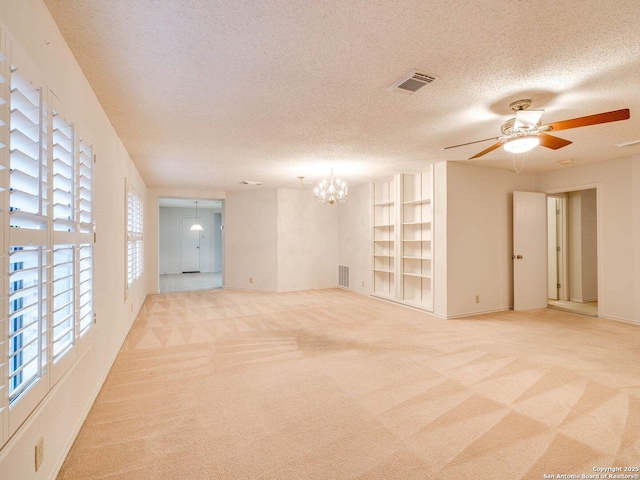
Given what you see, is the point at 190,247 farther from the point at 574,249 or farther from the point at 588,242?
the point at 588,242

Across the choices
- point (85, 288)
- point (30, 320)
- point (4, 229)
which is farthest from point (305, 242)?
point (4, 229)

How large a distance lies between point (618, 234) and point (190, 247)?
11.9m

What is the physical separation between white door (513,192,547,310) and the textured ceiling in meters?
1.81

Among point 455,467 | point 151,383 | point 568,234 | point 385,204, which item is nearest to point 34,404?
point 151,383

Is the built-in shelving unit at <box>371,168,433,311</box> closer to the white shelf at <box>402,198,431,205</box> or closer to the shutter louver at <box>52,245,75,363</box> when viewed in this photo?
the white shelf at <box>402,198,431,205</box>

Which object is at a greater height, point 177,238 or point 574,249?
point 177,238

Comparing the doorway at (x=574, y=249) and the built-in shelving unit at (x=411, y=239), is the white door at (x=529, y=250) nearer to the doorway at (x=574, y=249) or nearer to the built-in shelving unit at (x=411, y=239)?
the doorway at (x=574, y=249)

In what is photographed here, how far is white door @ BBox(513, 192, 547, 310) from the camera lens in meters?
5.74

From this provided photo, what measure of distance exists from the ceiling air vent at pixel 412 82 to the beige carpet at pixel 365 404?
2.46 m

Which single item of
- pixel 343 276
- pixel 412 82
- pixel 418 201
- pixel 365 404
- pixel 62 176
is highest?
pixel 412 82

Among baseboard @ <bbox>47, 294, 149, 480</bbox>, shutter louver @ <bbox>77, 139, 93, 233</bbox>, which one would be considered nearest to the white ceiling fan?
shutter louver @ <bbox>77, 139, 93, 233</bbox>

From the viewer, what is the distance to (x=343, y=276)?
822cm

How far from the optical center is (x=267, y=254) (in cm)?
785

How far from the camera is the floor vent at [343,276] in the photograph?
8.07 m
